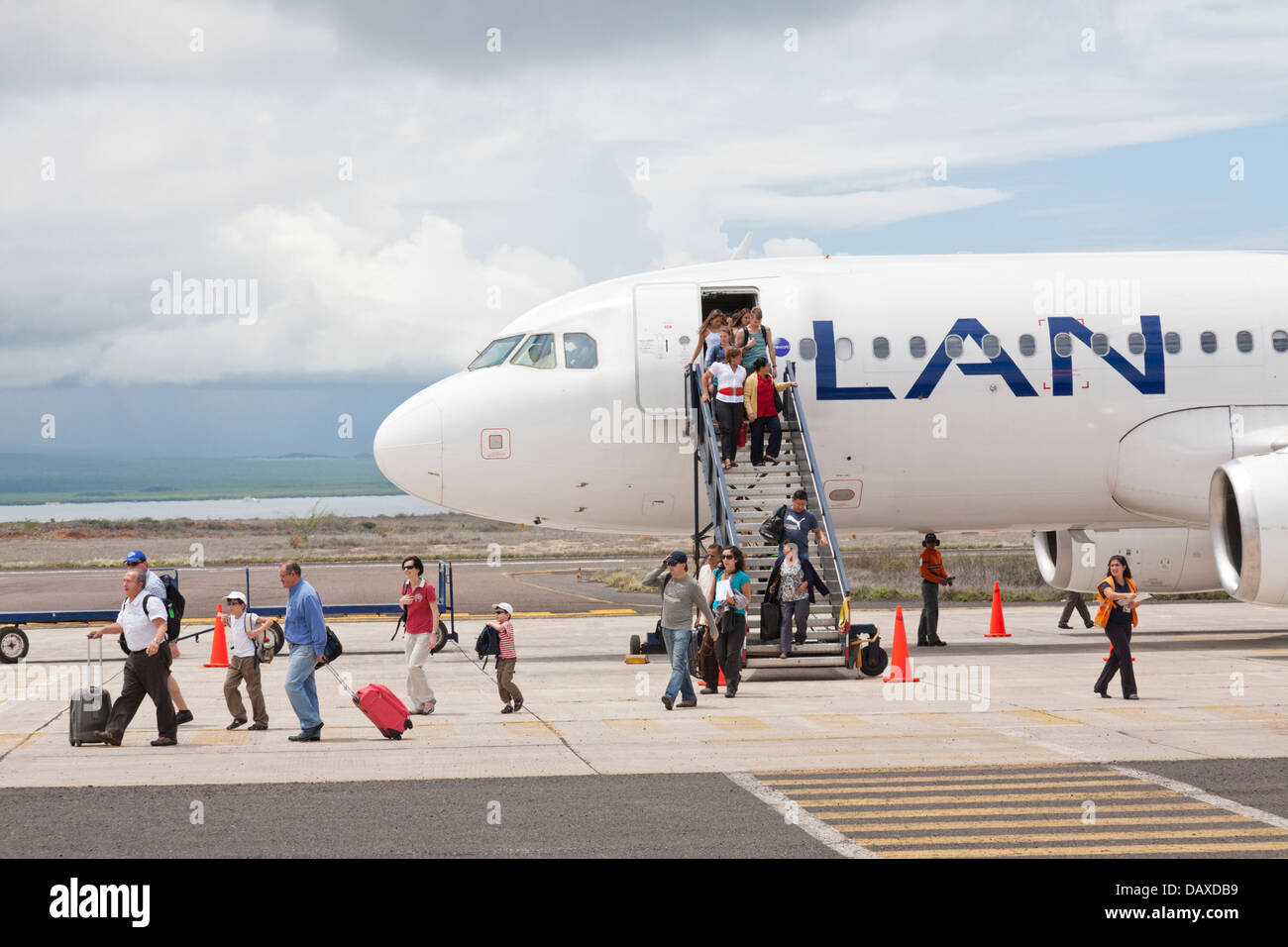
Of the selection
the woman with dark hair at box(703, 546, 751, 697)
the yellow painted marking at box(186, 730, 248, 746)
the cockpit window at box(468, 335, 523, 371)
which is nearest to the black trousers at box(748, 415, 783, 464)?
the woman with dark hair at box(703, 546, 751, 697)

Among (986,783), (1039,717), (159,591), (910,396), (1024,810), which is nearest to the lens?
(1024,810)

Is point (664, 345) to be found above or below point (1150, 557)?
above

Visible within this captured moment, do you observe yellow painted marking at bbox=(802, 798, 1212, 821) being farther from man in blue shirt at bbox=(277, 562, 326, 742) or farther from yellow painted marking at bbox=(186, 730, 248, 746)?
yellow painted marking at bbox=(186, 730, 248, 746)

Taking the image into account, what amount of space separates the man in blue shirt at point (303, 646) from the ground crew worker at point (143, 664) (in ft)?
4.30

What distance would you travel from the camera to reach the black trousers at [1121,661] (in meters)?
16.8

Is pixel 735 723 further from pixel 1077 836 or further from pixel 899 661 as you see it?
pixel 1077 836

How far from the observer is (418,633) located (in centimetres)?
Result: 1655

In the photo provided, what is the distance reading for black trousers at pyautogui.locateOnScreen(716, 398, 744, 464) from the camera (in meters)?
20.8

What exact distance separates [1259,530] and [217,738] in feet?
42.6

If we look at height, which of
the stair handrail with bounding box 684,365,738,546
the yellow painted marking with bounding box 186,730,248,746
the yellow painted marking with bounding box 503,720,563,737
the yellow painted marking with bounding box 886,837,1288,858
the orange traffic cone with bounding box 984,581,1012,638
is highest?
the stair handrail with bounding box 684,365,738,546

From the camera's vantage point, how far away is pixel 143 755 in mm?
14156

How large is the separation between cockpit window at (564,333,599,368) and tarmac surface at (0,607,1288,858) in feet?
15.7

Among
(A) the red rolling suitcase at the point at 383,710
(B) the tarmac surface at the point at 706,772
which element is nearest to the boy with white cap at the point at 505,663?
(B) the tarmac surface at the point at 706,772

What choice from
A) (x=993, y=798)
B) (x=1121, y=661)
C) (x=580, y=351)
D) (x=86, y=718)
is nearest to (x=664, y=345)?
(x=580, y=351)
